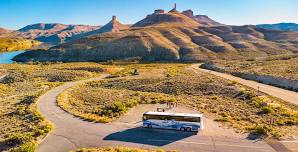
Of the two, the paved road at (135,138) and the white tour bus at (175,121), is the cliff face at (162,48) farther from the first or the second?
the paved road at (135,138)

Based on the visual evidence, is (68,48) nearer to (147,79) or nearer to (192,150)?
(147,79)

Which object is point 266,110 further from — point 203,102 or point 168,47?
point 168,47

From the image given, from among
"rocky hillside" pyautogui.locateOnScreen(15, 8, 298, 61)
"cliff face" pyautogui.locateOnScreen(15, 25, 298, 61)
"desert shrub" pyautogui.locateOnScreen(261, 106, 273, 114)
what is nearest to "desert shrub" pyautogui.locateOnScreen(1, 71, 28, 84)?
"rocky hillside" pyautogui.locateOnScreen(15, 8, 298, 61)

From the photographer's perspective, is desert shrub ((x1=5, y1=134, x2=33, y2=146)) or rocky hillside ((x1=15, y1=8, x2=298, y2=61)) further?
rocky hillside ((x1=15, y1=8, x2=298, y2=61))

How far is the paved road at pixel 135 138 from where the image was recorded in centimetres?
2670

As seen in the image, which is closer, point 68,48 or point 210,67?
point 210,67

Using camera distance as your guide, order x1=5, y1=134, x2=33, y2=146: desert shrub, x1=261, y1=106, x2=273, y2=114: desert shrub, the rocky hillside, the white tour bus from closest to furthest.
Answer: x1=5, y1=134, x2=33, y2=146: desert shrub → the white tour bus → x1=261, y1=106, x2=273, y2=114: desert shrub → the rocky hillside

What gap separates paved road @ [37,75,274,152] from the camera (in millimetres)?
26703

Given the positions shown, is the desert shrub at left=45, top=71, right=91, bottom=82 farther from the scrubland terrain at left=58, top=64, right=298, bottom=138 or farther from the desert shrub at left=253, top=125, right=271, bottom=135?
the desert shrub at left=253, top=125, right=271, bottom=135

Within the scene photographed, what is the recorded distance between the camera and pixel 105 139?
28656 mm

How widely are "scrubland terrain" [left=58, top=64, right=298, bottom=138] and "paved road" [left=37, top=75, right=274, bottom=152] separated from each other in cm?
254

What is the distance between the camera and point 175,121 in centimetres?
3131

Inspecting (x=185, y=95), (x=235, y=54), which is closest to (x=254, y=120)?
(x=185, y=95)

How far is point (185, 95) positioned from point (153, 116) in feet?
70.8
